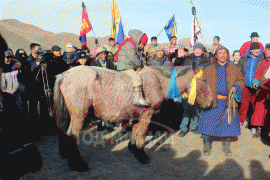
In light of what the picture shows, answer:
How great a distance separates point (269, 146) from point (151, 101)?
313 cm

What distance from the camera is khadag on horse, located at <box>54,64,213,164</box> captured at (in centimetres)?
370

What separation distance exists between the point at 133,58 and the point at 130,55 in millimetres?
85

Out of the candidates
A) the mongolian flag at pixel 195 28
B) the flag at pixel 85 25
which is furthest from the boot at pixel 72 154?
the mongolian flag at pixel 195 28

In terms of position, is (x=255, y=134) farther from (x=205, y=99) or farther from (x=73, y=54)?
(x=73, y=54)

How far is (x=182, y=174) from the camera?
3572 millimetres

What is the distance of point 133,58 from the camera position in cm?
408

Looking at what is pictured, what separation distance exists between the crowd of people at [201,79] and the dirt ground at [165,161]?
1.24ft

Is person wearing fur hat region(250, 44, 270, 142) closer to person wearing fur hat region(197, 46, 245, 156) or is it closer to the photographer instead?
person wearing fur hat region(197, 46, 245, 156)

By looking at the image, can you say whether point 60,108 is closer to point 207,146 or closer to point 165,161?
point 165,161

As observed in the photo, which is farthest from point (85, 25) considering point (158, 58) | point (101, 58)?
point (158, 58)

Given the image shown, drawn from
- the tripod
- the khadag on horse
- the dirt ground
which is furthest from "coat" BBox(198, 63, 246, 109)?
the tripod

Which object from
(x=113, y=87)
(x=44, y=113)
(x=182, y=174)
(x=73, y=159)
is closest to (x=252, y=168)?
(x=182, y=174)

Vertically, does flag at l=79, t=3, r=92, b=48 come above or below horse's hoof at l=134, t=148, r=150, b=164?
above

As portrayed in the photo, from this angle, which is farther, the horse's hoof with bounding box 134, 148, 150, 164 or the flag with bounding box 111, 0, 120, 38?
the flag with bounding box 111, 0, 120, 38
